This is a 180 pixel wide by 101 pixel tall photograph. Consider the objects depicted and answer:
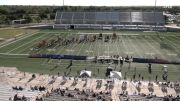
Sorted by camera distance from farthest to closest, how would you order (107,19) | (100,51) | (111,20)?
(107,19) → (111,20) → (100,51)

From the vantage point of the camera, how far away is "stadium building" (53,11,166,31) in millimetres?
81938

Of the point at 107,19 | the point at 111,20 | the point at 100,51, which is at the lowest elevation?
the point at 100,51

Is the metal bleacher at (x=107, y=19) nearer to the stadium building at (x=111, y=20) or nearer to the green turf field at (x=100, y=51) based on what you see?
the stadium building at (x=111, y=20)

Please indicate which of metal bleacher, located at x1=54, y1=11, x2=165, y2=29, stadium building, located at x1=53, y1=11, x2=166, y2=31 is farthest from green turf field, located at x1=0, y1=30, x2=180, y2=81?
metal bleacher, located at x1=54, y1=11, x2=165, y2=29

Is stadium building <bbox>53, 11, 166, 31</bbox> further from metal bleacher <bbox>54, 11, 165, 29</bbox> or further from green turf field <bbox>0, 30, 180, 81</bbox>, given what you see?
green turf field <bbox>0, 30, 180, 81</bbox>

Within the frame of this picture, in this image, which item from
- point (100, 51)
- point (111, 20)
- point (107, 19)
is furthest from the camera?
point (107, 19)

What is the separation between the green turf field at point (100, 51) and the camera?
1599 inches

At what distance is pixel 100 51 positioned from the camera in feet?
165

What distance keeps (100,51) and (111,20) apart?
37441 mm

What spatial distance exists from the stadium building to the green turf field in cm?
1332

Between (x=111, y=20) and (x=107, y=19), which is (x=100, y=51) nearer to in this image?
(x=111, y=20)

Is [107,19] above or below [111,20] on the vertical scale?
above

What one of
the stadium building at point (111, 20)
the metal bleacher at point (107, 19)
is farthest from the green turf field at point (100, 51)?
the metal bleacher at point (107, 19)

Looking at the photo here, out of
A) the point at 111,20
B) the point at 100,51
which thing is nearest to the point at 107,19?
the point at 111,20
